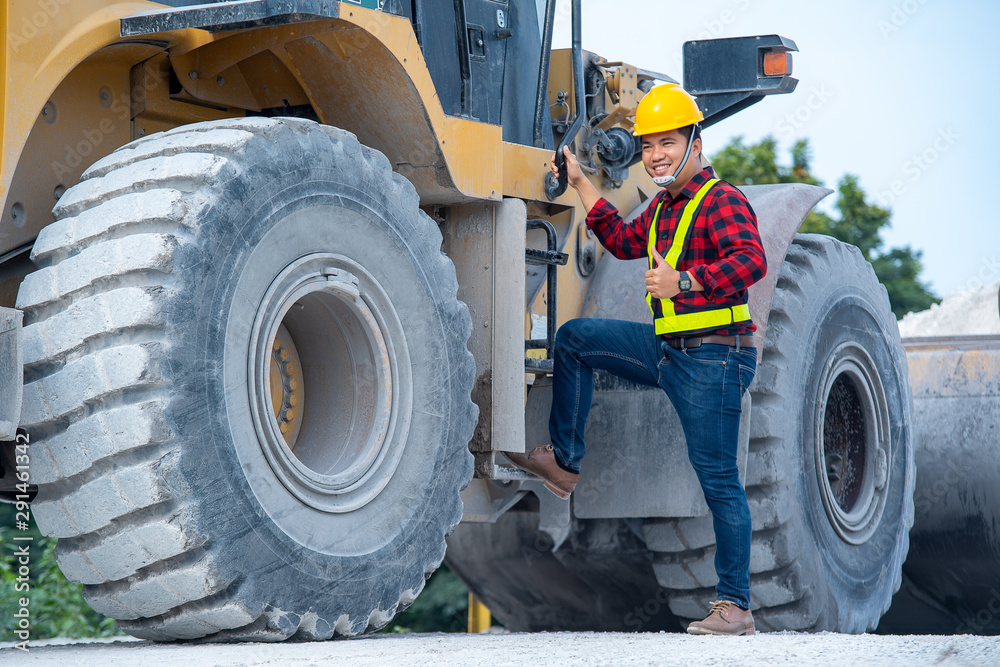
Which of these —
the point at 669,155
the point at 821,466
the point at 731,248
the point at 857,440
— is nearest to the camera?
the point at 731,248

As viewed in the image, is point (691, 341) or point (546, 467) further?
point (546, 467)

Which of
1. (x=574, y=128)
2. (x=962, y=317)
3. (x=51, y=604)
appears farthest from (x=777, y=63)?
(x=962, y=317)

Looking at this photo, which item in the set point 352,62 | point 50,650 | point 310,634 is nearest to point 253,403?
point 310,634

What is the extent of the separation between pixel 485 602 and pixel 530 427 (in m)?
2.34

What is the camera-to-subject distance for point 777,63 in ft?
17.8

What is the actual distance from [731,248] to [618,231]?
590mm

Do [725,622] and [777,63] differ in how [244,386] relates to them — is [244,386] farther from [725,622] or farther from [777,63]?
[777,63]

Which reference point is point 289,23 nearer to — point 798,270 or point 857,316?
point 798,270

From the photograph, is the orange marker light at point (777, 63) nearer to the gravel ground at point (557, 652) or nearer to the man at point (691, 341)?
→ the man at point (691, 341)

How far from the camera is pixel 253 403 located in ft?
10.9

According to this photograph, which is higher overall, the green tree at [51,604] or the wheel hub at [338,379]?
the wheel hub at [338,379]

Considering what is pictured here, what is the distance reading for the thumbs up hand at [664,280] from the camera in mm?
4207

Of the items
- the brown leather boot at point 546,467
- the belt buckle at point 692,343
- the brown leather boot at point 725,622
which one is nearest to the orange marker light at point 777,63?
the belt buckle at point 692,343

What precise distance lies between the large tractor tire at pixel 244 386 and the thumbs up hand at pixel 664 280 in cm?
71
